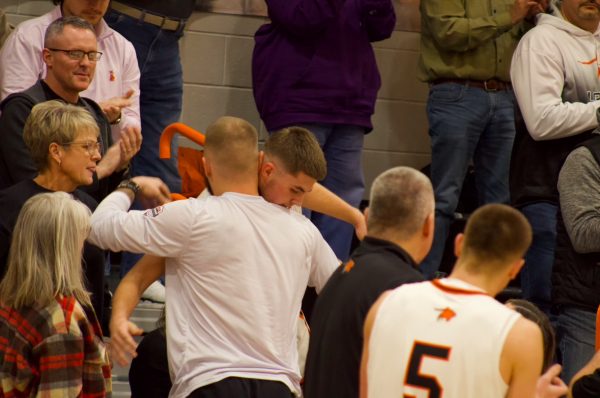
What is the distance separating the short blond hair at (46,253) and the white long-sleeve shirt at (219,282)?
18cm

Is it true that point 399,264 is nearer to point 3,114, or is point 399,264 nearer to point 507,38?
point 3,114

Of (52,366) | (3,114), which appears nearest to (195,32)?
(3,114)

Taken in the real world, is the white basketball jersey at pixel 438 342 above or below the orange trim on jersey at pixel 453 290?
below

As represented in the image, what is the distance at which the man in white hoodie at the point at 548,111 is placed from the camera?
19.2 feet

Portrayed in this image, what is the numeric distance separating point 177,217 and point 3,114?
47.0 inches

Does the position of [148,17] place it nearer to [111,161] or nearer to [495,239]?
[111,161]

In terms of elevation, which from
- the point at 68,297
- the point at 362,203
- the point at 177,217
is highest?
the point at 177,217

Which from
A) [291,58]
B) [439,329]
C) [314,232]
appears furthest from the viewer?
[291,58]

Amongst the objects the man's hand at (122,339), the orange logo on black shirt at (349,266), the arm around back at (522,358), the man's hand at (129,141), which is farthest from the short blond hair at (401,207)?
the man's hand at (129,141)

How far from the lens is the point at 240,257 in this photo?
3.97m

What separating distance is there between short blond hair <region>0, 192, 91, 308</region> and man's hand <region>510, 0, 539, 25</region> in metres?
3.29

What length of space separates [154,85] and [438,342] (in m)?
3.53

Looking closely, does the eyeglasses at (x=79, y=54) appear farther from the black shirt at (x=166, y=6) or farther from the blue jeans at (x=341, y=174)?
the blue jeans at (x=341, y=174)

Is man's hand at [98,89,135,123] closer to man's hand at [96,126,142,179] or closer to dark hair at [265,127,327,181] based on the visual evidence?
man's hand at [96,126,142,179]
